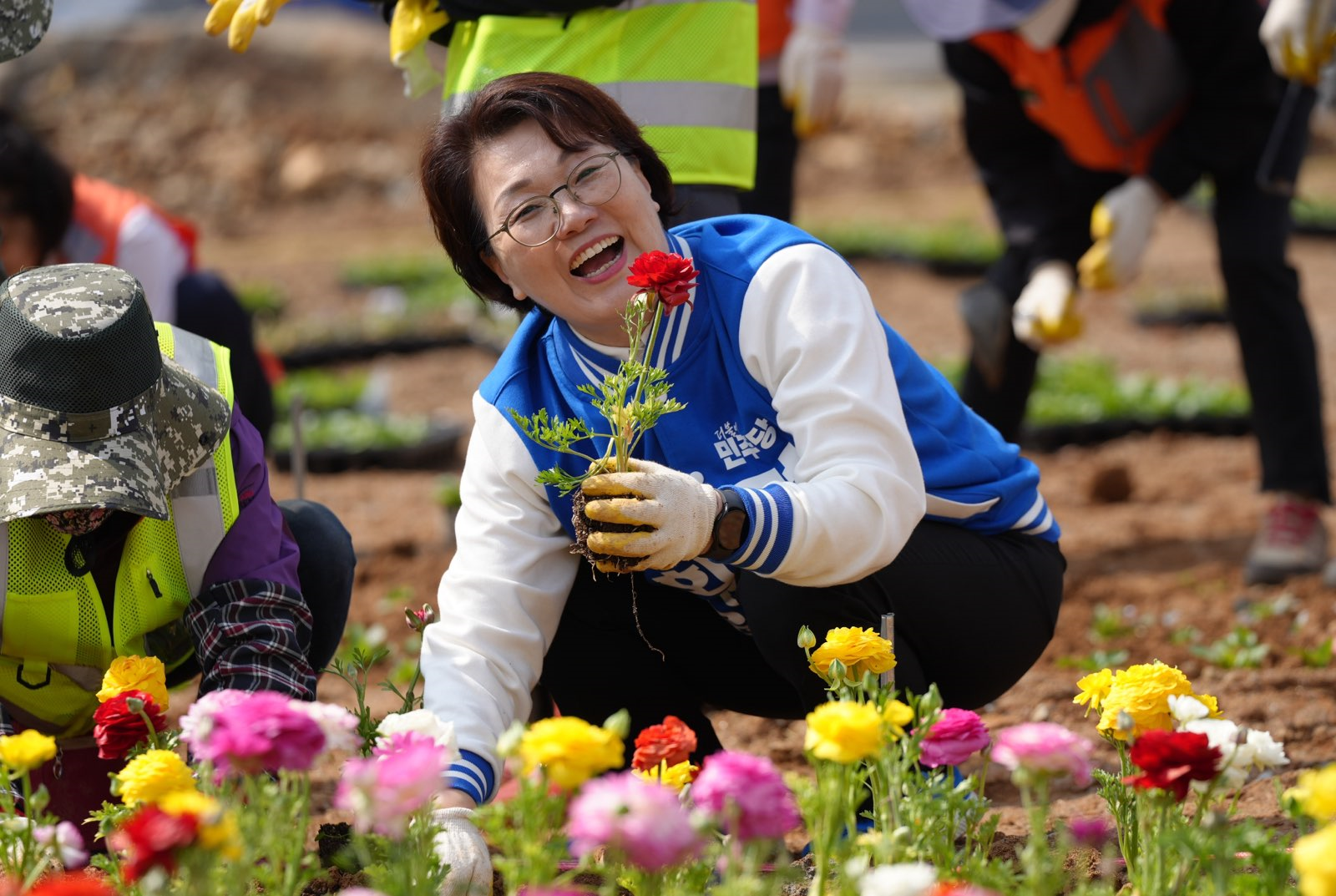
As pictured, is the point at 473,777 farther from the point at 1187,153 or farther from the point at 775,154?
the point at 1187,153

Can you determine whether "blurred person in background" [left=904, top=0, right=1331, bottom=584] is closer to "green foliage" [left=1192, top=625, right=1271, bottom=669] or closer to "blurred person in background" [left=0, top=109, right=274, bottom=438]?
"green foliage" [left=1192, top=625, right=1271, bottom=669]

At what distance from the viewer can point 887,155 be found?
48.5 feet

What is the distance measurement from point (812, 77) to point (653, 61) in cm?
122

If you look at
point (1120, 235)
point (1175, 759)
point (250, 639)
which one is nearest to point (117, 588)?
point (250, 639)

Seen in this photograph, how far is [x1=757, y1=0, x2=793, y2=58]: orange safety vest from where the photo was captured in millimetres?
4398

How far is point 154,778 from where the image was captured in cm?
166

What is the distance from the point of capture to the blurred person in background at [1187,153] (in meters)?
3.80

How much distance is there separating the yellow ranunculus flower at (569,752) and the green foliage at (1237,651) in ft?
7.15

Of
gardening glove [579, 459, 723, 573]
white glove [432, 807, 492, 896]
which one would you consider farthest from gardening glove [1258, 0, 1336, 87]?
white glove [432, 807, 492, 896]

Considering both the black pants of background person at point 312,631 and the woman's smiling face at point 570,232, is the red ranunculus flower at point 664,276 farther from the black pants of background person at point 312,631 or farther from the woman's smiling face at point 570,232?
the black pants of background person at point 312,631

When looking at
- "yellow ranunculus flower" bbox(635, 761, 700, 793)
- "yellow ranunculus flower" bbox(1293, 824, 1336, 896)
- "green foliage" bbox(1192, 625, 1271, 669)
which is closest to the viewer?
"yellow ranunculus flower" bbox(1293, 824, 1336, 896)

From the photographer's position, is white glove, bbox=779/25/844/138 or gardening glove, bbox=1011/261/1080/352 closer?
gardening glove, bbox=1011/261/1080/352

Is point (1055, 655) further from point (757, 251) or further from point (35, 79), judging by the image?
point (35, 79)

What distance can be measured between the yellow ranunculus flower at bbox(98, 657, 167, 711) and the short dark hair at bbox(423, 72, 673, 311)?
740 millimetres
